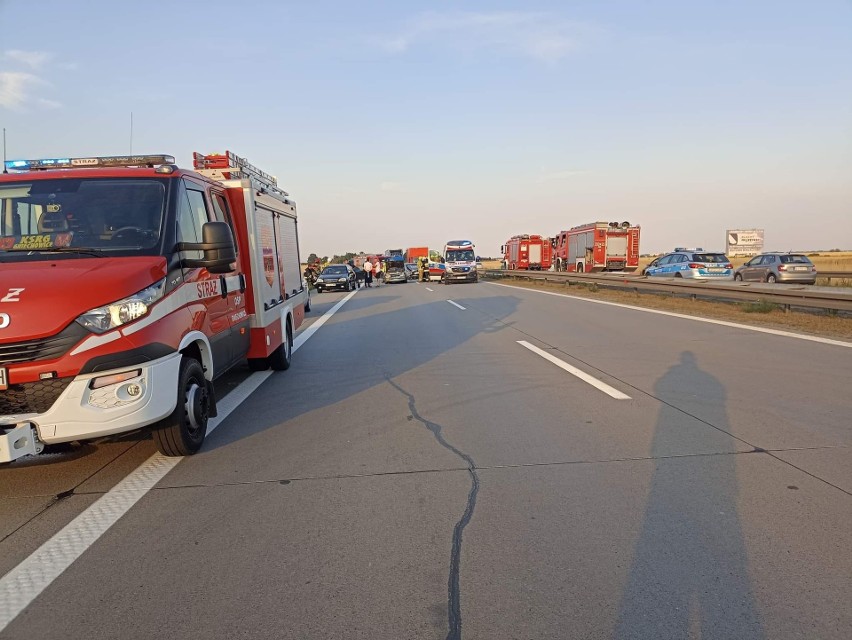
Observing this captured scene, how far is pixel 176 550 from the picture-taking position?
12.0ft

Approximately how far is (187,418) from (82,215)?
192 cm

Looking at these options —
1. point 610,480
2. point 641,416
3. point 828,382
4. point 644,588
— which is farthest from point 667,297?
point 644,588

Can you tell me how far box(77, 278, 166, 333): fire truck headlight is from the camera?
14.0ft

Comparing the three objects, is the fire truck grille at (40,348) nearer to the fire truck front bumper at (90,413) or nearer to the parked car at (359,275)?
the fire truck front bumper at (90,413)

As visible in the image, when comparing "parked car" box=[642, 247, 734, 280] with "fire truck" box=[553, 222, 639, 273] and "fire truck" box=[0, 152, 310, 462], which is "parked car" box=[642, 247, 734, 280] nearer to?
"fire truck" box=[553, 222, 639, 273]

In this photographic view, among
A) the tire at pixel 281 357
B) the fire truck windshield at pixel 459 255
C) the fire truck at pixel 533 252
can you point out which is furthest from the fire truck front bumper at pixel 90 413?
the fire truck at pixel 533 252

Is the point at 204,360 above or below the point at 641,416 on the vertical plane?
above

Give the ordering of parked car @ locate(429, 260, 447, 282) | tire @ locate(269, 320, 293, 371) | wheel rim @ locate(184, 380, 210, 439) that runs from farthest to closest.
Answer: parked car @ locate(429, 260, 447, 282) < tire @ locate(269, 320, 293, 371) < wheel rim @ locate(184, 380, 210, 439)

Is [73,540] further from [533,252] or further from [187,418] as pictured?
[533,252]

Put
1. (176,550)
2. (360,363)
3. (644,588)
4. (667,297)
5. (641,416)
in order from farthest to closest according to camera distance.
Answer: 1. (667,297)
2. (360,363)
3. (641,416)
4. (176,550)
5. (644,588)

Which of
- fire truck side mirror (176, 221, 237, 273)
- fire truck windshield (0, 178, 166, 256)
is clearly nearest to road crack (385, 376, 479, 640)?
fire truck side mirror (176, 221, 237, 273)

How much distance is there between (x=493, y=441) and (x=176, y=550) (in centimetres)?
288

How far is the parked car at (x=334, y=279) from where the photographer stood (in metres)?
34.7

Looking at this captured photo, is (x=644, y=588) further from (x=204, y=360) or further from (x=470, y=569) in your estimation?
(x=204, y=360)
